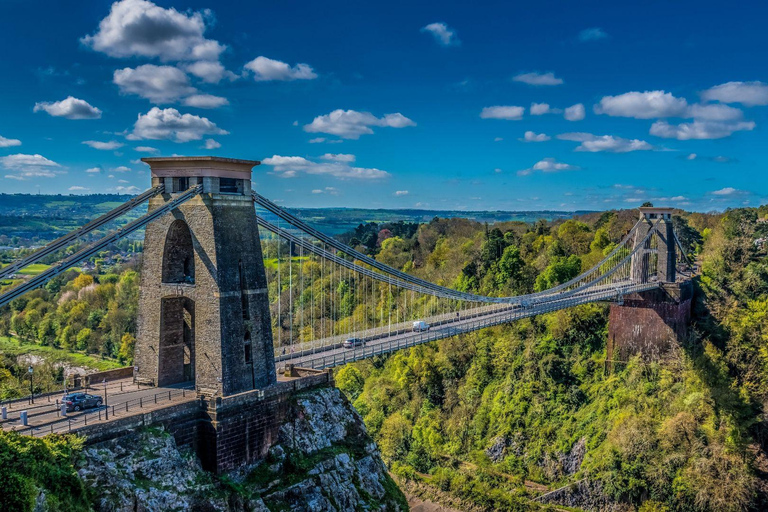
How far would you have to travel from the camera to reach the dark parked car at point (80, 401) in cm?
1922

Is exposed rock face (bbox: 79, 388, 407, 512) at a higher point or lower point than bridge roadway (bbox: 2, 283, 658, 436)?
lower

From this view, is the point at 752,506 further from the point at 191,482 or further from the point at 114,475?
the point at 114,475

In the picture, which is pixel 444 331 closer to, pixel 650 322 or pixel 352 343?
pixel 352 343

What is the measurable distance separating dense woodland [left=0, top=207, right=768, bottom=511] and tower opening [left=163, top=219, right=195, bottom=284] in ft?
18.4

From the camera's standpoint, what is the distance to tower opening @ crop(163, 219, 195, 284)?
23.0 meters

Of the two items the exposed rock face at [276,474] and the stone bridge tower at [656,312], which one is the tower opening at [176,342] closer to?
the exposed rock face at [276,474]

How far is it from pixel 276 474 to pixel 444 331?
14.2 meters

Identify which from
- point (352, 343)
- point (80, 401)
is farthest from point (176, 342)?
point (352, 343)

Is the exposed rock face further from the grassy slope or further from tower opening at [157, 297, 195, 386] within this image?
the grassy slope

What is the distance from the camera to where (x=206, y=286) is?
2169 centimetres

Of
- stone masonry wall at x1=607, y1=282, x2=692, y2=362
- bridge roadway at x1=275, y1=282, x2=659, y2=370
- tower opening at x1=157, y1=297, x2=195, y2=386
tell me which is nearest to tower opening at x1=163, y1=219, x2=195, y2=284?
tower opening at x1=157, y1=297, x2=195, y2=386

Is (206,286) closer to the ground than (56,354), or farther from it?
farther from it

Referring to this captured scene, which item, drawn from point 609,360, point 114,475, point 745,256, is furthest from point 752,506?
point 114,475

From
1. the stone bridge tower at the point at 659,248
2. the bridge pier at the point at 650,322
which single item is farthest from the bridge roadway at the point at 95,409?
the stone bridge tower at the point at 659,248
